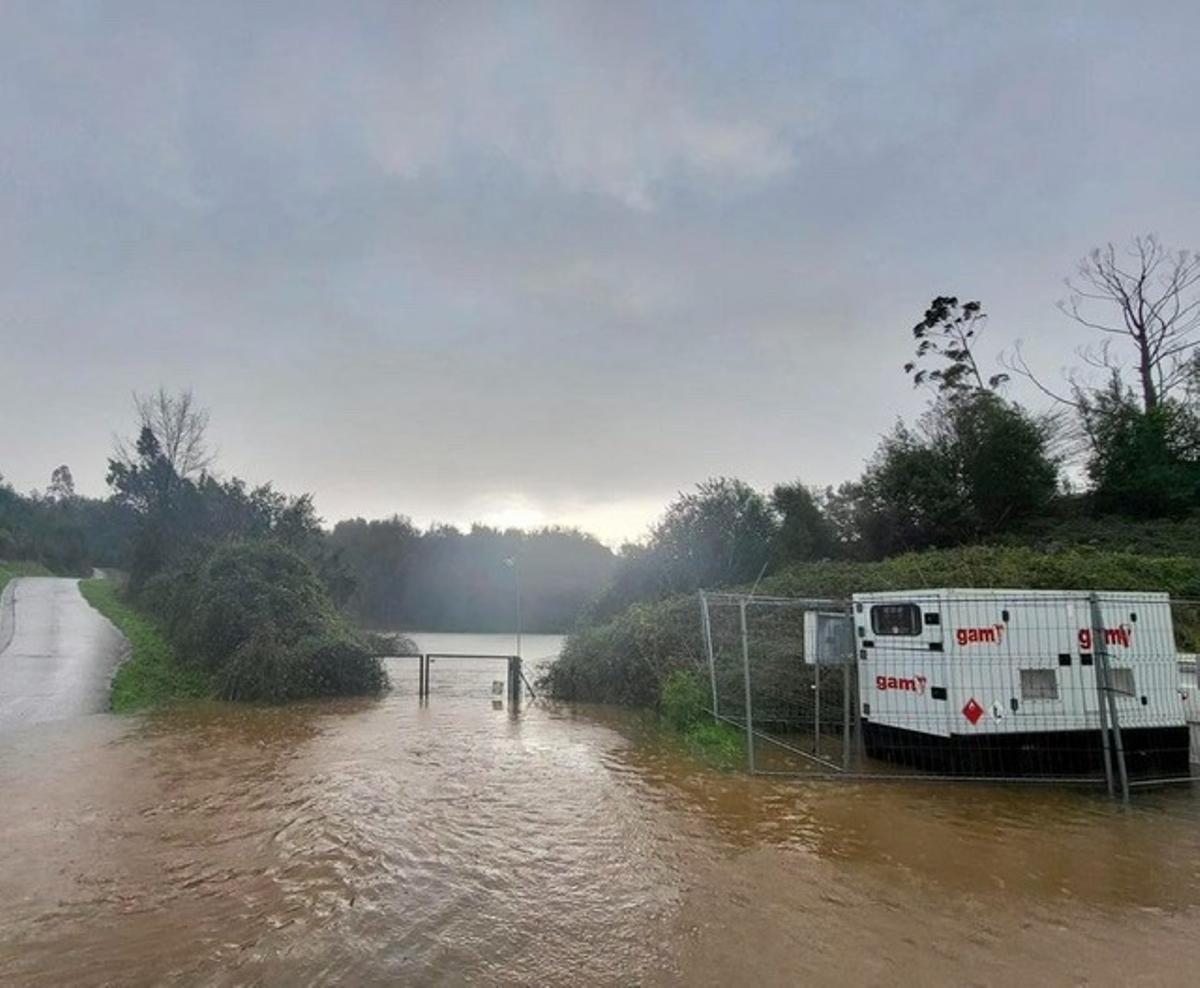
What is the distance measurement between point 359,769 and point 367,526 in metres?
65.5

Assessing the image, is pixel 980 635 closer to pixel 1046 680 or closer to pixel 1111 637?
pixel 1046 680

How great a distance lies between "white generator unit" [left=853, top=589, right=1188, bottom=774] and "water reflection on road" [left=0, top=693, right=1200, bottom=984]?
0.49 meters

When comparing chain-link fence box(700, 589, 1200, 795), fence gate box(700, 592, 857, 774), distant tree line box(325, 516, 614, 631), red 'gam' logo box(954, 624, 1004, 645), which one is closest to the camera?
chain-link fence box(700, 589, 1200, 795)

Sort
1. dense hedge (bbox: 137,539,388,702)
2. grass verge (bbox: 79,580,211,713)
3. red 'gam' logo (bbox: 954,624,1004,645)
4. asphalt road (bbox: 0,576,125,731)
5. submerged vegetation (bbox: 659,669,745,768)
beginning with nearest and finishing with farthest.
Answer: red 'gam' logo (bbox: 954,624,1004,645), submerged vegetation (bbox: 659,669,745,768), asphalt road (bbox: 0,576,125,731), grass verge (bbox: 79,580,211,713), dense hedge (bbox: 137,539,388,702)

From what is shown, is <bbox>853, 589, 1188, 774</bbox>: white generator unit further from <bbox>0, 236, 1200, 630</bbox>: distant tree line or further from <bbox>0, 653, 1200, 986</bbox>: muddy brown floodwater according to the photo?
<bbox>0, 236, 1200, 630</bbox>: distant tree line

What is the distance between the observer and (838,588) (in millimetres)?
14625

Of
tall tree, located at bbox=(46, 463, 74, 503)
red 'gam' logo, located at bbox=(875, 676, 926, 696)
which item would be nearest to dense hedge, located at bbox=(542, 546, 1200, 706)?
red 'gam' logo, located at bbox=(875, 676, 926, 696)

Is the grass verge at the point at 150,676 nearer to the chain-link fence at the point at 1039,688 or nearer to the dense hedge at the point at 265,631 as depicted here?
the dense hedge at the point at 265,631

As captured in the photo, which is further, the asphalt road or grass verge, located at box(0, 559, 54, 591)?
grass verge, located at box(0, 559, 54, 591)

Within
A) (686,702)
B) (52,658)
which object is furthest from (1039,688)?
(52,658)

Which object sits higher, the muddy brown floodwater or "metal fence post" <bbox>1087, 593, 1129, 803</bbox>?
"metal fence post" <bbox>1087, 593, 1129, 803</bbox>

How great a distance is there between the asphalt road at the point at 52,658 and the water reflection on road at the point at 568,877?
4565 millimetres

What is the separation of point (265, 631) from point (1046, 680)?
15.2 meters

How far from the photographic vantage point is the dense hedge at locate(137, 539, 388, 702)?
1532 centimetres
